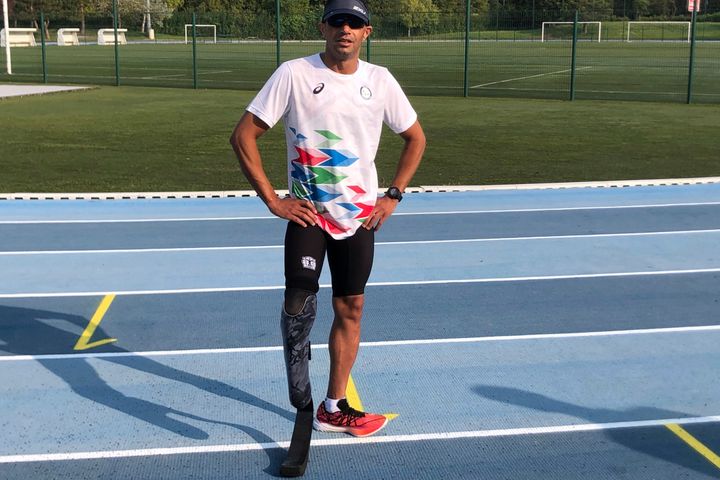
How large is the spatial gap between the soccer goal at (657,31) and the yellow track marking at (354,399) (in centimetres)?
6534

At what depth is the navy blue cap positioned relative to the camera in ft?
13.7

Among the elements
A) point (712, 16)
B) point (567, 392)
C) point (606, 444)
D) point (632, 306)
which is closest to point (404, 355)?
point (567, 392)

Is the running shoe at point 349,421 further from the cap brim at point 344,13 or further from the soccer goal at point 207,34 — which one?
the soccer goal at point 207,34

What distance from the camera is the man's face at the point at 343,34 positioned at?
4195 mm

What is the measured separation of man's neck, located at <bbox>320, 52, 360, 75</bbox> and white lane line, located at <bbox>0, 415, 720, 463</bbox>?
183cm

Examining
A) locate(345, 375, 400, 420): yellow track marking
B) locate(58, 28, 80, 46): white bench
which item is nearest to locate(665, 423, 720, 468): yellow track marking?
locate(345, 375, 400, 420): yellow track marking

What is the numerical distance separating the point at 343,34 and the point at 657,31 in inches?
2679

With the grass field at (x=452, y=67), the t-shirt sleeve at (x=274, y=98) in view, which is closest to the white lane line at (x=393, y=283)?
the t-shirt sleeve at (x=274, y=98)

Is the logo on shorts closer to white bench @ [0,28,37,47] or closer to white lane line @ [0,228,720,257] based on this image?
white lane line @ [0,228,720,257]

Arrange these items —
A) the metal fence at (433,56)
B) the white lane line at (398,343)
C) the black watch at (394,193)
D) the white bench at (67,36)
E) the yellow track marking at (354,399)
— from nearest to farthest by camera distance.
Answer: the black watch at (394,193) → the yellow track marking at (354,399) → the white lane line at (398,343) → the metal fence at (433,56) → the white bench at (67,36)

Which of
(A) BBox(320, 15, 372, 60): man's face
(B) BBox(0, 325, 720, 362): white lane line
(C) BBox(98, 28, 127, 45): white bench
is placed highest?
(C) BBox(98, 28, 127, 45): white bench

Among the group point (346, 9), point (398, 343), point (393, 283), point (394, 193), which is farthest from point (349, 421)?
point (393, 283)

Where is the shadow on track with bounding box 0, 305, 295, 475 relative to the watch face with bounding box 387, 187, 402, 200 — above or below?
below

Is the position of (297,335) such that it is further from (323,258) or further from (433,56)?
(433,56)
